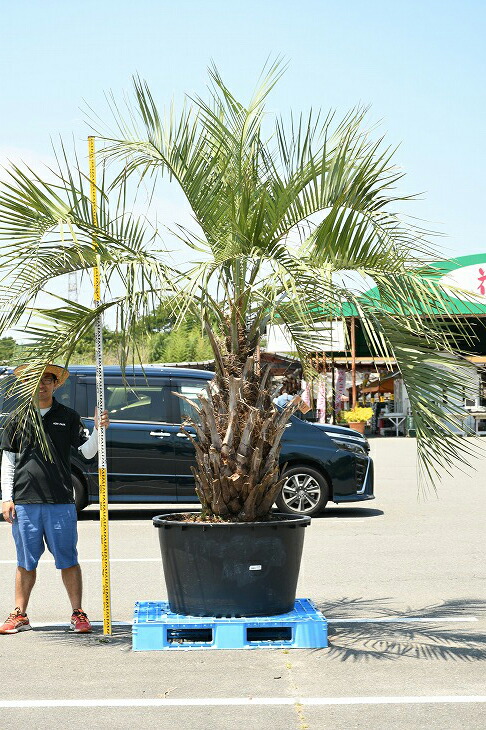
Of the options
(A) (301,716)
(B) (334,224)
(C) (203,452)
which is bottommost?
(A) (301,716)

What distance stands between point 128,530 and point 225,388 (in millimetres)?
6299

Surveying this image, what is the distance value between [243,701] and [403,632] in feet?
6.63

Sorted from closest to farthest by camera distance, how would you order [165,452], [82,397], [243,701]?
[243,701] < [165,452] < [82,397]

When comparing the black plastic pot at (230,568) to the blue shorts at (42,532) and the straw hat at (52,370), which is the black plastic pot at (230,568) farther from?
the straw hat at (52,370)

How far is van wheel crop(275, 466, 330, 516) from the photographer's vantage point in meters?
14.0

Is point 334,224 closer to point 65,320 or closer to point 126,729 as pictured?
point 65,320

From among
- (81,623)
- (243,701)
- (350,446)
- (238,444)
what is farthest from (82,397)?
(243,701)

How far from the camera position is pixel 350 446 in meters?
14.2

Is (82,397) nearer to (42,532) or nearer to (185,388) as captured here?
(185,388)

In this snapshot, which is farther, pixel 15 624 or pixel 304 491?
pixel 304 491

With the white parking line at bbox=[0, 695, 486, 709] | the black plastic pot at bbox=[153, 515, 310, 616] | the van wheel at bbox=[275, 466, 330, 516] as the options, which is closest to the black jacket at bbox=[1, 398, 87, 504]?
the black plastic pot at bbox=[153, 515, 310, 616]

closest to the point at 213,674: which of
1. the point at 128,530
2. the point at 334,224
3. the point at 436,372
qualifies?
the point at 436,372

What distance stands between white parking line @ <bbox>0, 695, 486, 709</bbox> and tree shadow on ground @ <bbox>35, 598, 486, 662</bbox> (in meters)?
0.90

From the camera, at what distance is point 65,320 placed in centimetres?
689
